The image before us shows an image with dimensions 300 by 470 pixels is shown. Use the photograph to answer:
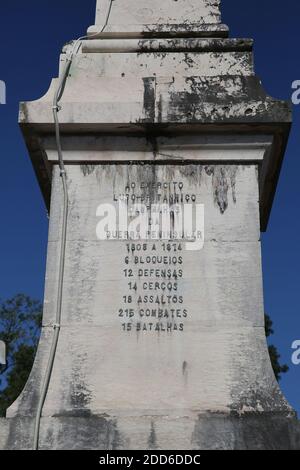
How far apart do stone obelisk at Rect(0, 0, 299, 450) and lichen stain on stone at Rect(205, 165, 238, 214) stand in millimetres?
12

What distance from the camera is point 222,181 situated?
5.49 m

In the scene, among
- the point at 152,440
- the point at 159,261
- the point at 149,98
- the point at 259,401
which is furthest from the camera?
the point at 149,98

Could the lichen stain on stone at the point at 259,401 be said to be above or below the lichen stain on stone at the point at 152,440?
above

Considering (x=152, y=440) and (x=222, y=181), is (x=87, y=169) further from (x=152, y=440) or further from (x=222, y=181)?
(x=152, y=440)

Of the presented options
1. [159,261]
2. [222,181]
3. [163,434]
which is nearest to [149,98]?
[222,181]

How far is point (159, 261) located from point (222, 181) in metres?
0.88

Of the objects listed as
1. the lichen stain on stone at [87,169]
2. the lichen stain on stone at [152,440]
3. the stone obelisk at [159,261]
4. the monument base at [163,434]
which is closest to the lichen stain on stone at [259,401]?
the stone obelisk at [159,261]

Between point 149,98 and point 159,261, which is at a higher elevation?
point 149,98

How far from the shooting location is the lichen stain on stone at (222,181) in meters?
5.41

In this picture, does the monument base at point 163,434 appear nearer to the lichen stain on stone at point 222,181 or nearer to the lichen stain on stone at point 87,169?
the lichen stain on stone at point 222,181

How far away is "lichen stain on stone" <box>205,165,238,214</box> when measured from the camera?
17.7 feet

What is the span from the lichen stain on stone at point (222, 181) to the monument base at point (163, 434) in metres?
1.74
